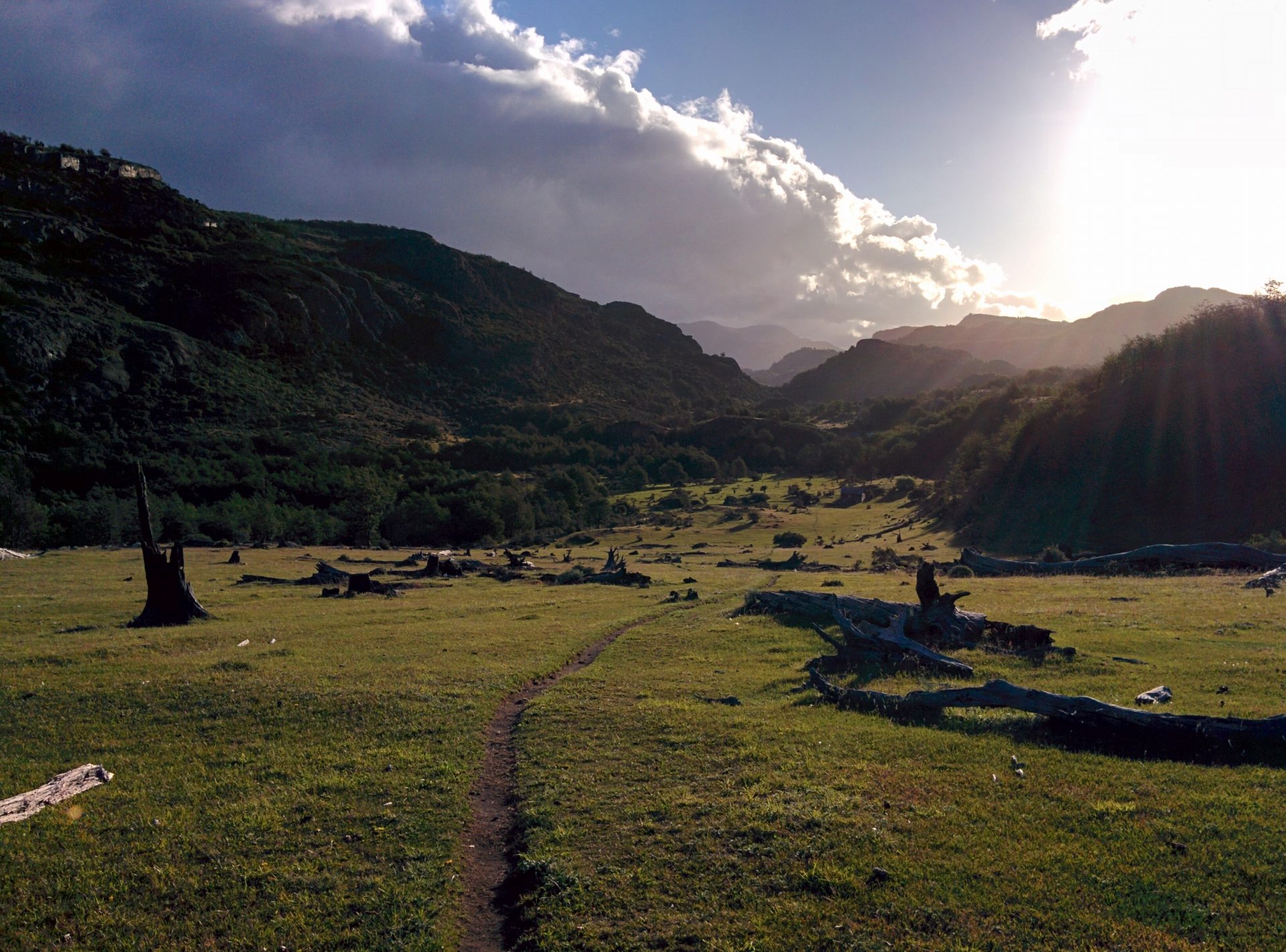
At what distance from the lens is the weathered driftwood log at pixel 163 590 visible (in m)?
25.1

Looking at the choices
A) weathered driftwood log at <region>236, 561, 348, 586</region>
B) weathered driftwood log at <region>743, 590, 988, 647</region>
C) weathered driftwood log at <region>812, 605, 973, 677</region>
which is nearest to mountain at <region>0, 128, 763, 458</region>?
weathered driftwood log at <region>236, 561, 348, 586</region>

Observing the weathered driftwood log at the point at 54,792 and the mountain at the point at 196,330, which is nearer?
the weathered driftwood log at the point at 54,792

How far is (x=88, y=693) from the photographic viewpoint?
52.5ft

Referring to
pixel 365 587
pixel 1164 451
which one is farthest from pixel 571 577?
pixel 1164 451

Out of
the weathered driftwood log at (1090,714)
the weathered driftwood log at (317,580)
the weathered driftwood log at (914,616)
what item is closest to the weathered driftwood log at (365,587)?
the weathered driftwood log at (317,580)

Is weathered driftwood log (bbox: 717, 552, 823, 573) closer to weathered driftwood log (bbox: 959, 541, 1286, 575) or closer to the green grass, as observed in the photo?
weathered driftwood log (bbox: 959, 541, 1286, 575)

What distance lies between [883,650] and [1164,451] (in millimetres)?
52523

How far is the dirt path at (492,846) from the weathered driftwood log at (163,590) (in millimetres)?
17057

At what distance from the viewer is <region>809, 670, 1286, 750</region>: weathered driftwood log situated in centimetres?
1056

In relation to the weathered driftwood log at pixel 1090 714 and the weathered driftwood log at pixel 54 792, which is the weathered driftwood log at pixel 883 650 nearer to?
the weathered driftwood log at pixel 1090 714

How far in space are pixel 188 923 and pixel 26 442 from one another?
11428cm

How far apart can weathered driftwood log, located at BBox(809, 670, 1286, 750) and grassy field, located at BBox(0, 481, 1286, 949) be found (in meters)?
0.35

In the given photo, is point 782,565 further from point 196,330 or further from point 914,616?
point 196,330

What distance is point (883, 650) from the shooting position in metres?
18.2
